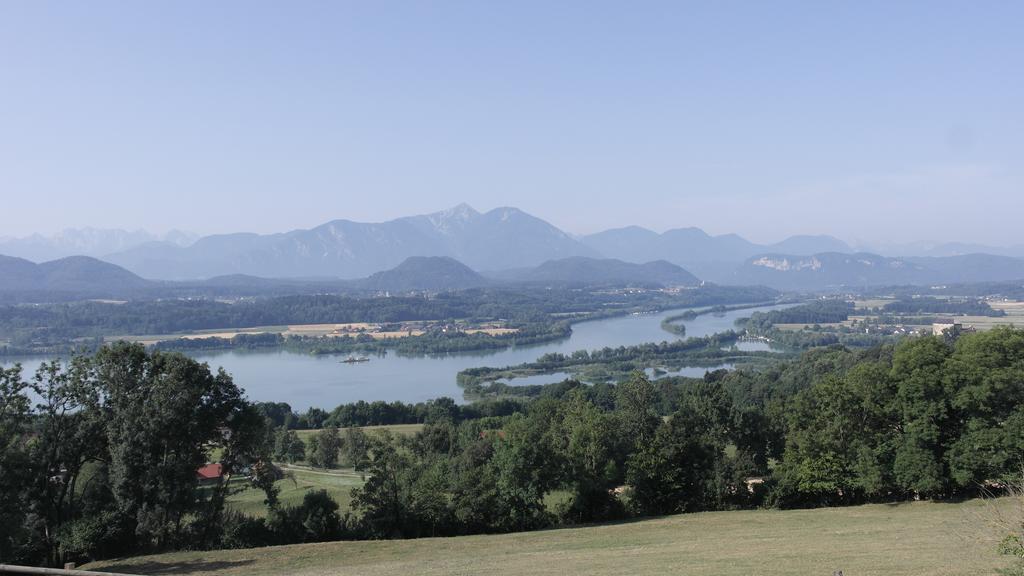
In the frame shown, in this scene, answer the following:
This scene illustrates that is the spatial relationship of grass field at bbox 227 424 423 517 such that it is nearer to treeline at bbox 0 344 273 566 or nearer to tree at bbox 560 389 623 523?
treeline at bbox 0 344 273 566

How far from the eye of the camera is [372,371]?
6062 cm

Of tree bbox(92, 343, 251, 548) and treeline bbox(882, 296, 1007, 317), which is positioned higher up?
tree bbox(92, 343, 251, 548)

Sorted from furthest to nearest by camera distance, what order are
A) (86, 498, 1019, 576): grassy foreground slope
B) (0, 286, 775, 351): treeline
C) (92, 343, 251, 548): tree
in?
(0, 286, 775, 351): treeline, (92, 343, 251, 548): tree, (86, 498, 1019, 576): grassy foreground slope

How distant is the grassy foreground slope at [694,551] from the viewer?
8805 mm

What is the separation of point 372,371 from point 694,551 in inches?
2064

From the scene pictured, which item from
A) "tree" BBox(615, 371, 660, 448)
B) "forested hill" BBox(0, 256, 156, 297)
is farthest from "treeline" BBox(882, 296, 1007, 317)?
"forested hill" BBox(0, 256, 156, 297)

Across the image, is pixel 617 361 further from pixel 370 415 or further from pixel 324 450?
pixel 324 450

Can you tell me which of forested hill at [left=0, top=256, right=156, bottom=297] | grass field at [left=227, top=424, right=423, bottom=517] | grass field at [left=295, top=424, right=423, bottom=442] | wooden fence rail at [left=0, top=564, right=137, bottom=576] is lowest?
grass field at [left=295, top=424, right=423, bottom=442]

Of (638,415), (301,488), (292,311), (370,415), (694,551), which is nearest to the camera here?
(694,551)

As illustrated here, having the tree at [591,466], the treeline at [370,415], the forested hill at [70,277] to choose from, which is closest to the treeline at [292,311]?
the treeline at [370,415]

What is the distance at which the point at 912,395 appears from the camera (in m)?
14.9

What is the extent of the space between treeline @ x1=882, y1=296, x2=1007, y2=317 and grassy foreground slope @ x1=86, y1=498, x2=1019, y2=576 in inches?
3787

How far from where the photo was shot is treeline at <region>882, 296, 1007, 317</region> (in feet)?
315

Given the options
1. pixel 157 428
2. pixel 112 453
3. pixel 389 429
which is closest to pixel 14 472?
pixel 112 453
